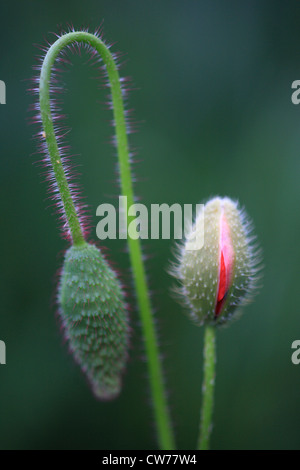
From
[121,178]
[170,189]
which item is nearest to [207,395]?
[121,178]

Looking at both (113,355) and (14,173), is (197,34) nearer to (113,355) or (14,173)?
(14,173)

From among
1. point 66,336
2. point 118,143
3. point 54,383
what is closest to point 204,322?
point 66,336

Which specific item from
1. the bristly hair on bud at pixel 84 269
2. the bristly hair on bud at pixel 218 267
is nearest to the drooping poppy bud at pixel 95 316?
the bristly hair on bud at pixel 84 269

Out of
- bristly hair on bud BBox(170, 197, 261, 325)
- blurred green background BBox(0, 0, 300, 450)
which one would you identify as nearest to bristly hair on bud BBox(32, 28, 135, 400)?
bristly hair on bud BBox(170, 197, 261, 325)

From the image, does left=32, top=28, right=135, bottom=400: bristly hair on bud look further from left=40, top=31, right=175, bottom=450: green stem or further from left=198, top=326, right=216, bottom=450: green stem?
left=198, top=326, right=216, bottom=450: green stem

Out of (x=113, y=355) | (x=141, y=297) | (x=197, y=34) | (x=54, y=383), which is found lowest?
(x=54, y=383)

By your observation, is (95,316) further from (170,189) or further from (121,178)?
(170,189)

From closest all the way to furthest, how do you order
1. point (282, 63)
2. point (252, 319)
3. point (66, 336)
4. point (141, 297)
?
point (66, 336) → point (141, 297) → point (252, 319) → point (282, 63)

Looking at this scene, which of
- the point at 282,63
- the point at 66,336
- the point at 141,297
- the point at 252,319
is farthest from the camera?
the point at 282,63
